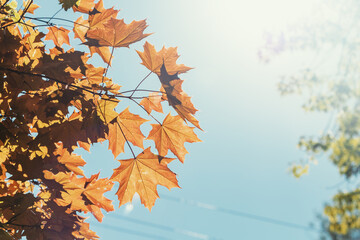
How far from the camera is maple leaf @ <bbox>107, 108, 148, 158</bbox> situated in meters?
1.45

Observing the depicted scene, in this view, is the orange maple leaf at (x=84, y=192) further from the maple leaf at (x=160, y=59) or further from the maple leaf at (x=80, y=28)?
the maple leaf at (x=80, y=28)

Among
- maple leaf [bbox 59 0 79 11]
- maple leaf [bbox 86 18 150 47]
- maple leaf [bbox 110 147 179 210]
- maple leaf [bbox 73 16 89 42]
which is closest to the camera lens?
maple leaf [bbox 59 0 79 11]

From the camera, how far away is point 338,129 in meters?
11.3

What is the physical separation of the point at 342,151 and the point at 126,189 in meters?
10.4

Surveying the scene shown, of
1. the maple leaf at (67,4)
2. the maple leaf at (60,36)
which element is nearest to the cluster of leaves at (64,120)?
the maple leaf at (67,4)

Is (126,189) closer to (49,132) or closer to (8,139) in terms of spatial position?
(49,132)

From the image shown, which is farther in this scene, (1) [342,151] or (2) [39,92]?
(1) [342,151]

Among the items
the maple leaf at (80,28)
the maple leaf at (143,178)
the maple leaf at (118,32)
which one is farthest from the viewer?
the maple leaf at (80,28)

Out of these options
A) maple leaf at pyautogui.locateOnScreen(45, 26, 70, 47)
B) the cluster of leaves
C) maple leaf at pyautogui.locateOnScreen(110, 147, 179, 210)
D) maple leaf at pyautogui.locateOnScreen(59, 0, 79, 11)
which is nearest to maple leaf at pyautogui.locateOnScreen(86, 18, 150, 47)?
the cluster of leaves

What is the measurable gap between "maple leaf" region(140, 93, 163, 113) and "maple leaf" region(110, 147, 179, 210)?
24cm

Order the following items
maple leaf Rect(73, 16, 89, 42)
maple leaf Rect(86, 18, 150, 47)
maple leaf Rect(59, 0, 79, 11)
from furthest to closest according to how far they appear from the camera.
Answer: maple leaf Rect(73, 16, 89, 42)
maple leaf Rect(86, 18, 150, 47)
maple leaf Rect(59, 0, 79, 11)

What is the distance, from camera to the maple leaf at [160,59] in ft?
4.38

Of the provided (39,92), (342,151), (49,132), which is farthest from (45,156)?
(342,151)

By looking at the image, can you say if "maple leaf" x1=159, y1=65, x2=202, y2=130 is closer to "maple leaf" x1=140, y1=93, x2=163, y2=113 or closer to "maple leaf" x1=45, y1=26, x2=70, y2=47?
"maple leaf" x1=140, y1=93, x2=163, y2=113
